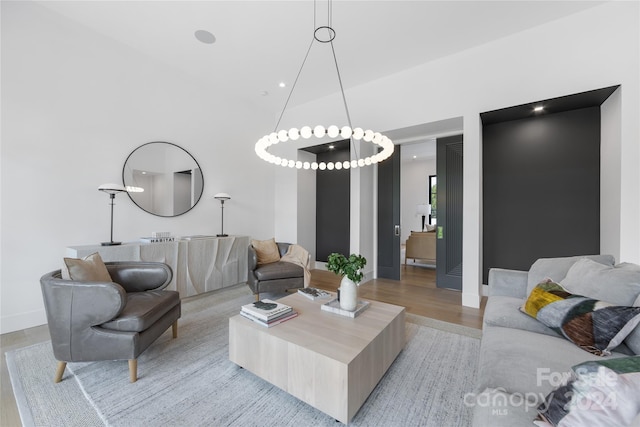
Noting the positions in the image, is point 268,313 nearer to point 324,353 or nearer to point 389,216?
point 324,353

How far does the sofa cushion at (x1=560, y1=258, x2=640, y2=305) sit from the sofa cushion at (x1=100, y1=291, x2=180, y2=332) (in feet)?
9.97

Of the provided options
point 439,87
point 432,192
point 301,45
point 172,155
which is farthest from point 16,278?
point 432,192

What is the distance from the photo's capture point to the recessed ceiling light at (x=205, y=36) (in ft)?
10.5

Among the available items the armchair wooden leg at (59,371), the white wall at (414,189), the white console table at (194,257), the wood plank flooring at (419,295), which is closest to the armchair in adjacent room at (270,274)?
the white console table at (194,257)

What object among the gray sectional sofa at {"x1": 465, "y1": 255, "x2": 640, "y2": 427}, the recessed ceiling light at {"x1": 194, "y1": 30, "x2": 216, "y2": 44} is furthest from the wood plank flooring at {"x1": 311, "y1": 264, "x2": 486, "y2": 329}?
the recessed ceiling light at {"x1": 194, "y1": 30, "x2": 216, "y2": 44}

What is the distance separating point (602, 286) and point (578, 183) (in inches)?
96.4

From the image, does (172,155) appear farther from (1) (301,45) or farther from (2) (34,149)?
(1) (301,45)

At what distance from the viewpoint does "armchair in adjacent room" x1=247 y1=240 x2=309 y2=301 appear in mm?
3508

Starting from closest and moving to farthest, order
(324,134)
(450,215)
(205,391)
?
(205,391) < (324,134) < (450,215)

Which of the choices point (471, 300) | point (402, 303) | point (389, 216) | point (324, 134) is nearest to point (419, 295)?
point (402, 303)

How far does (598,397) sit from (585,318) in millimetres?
938

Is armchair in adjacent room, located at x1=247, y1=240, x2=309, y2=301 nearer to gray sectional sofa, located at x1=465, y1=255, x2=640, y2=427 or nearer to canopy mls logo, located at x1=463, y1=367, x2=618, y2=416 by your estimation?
gray sectional sofa, located at x1=465, y1=255, x2=640, y2=427

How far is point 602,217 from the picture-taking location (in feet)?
10.1

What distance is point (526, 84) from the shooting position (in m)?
3.07
